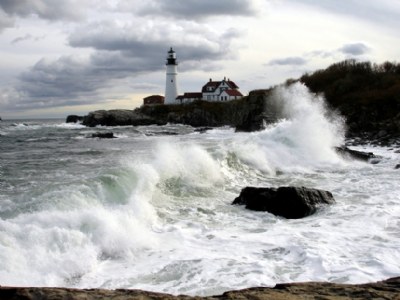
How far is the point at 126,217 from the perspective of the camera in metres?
7.95

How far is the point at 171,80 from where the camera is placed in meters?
80.6

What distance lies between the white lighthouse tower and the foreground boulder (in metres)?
71.0

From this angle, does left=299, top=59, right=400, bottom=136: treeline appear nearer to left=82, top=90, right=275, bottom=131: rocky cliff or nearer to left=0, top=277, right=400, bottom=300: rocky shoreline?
left=82, top=90, right=275, bottom=131: rocky cliff

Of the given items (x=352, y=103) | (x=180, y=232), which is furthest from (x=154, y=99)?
(x=180, y=232)

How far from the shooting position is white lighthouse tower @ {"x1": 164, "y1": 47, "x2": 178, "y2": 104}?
3100 inches

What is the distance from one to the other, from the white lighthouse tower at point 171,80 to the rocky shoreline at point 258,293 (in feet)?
253

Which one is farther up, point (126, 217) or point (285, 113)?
point (285, 113)

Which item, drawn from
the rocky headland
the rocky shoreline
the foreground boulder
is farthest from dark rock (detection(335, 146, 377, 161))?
the rocky shoreline

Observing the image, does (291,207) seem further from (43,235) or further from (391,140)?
(391,140)

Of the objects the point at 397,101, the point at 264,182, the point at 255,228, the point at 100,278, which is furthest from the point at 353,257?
the point at 397,101

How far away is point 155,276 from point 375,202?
20.8ft

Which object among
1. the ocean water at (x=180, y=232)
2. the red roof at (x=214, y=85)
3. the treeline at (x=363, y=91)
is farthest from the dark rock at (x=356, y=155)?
the red roof at (x=214, y=85)

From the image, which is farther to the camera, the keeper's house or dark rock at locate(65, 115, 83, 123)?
dark rock at locate(65, 115, 83, 123)

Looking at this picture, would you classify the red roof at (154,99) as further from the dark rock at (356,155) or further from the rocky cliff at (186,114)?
the dark rock at (356,155)
